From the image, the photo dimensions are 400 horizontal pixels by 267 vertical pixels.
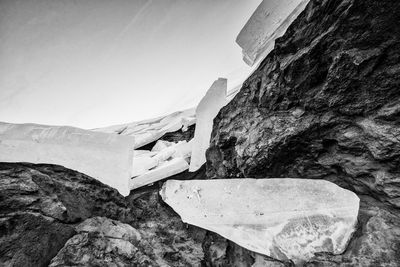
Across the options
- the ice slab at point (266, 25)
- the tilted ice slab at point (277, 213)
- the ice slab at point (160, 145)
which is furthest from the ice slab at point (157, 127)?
the tilted ice slab at point (277, 213)

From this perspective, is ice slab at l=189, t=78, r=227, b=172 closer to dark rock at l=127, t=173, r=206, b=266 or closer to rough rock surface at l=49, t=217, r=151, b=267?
dark rock at l=127, t=173, r=206, b=266

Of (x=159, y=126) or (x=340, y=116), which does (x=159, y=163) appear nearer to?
(x=159, y=126)

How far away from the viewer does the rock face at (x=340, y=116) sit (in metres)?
1.04

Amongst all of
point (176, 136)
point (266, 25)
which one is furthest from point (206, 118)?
point (266, 25)

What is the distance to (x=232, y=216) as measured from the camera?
4.35 ft

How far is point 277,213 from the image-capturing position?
1.24 meters

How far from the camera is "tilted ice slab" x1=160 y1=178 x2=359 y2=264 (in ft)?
3.56

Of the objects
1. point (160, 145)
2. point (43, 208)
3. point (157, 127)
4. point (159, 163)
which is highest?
point (157, 127)

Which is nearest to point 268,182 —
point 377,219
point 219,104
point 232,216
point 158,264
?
point 232,216

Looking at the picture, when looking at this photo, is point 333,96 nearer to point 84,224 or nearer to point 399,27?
point 399,27

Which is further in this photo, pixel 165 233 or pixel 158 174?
pixel 158 174

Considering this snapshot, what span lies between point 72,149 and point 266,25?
2415 millimetres

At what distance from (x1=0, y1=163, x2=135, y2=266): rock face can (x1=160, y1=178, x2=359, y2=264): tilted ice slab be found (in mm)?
514

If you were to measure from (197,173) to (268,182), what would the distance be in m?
0.72
